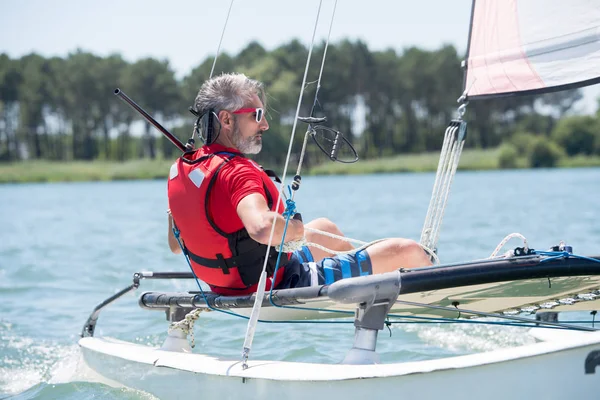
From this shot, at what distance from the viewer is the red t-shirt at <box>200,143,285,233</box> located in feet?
10.5

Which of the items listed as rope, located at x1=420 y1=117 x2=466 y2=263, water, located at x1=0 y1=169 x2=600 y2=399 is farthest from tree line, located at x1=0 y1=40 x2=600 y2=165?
rope, located at x1=420 y1=117 x2=466 y2=263

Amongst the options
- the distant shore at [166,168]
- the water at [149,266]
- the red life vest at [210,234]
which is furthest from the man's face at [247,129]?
the distant shore at [166,168]

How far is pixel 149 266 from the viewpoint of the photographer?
10594 mm

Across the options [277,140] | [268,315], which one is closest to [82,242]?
[268,315]

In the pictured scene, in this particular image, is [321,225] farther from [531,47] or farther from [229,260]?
[531,47]

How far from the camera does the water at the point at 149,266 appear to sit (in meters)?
5.25

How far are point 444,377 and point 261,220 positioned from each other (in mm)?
895

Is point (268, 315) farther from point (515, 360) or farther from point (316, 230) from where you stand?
point (515, 360)

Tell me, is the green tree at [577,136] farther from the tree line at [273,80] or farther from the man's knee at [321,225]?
the man's knee at [321,225]

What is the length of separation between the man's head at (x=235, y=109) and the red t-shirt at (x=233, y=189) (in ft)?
0.52

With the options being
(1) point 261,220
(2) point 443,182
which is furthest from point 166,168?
(1) point 261,220

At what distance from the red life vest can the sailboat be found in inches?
5.1

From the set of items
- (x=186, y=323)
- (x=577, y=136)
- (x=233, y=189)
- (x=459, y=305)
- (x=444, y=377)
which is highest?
(x=577, y=136)

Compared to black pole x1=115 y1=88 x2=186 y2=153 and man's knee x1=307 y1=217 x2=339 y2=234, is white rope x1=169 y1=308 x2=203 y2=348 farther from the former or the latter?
black pole x1=115 y1=88 x2=186 y2=153
